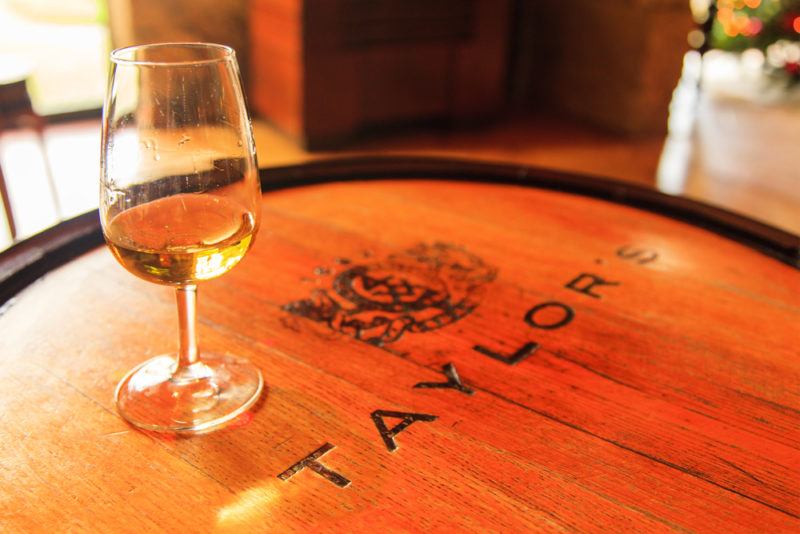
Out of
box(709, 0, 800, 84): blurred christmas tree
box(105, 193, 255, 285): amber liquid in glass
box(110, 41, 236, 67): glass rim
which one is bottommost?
box(709, 0, 800, 84): blurred christmas tree

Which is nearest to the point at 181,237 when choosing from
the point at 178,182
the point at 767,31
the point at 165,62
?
the point at 178,182

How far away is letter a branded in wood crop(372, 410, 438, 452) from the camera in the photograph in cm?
64

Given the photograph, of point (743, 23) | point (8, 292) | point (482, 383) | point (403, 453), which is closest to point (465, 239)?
point (482, 383)

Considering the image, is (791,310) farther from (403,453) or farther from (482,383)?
(403,453)

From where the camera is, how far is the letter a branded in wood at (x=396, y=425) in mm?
636

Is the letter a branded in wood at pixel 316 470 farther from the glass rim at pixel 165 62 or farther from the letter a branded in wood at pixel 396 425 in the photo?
the glass rim at pixel 165 62

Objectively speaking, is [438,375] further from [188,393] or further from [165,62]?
[165,62]

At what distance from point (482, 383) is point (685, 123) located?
4407 millimetres

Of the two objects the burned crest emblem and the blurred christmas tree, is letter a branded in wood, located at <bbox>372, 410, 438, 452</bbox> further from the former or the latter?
the blurred christmas tree

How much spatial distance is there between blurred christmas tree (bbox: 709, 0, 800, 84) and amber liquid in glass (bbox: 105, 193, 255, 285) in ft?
17.6

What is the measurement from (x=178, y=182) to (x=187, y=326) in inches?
5.3

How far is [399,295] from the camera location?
0.88 meters

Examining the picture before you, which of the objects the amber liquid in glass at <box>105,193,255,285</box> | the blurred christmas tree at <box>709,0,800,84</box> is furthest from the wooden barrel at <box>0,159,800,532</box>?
the blurred christmas tree at <box>709,0,800,84</box>

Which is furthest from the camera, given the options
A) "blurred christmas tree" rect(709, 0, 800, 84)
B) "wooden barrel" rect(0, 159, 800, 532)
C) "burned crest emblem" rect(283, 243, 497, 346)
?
"blurred christmas tree" rect(709, 0, 800, 84)
